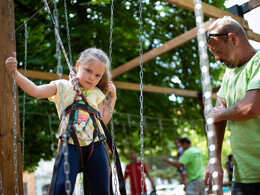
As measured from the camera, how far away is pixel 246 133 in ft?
5.71

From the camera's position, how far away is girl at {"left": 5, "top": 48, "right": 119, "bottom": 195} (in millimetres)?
1851

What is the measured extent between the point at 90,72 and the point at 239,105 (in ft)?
3.13

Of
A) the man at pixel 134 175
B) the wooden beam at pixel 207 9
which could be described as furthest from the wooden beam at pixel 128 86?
the wooden beam at pixel 207 9

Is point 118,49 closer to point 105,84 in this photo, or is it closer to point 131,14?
point 131,14

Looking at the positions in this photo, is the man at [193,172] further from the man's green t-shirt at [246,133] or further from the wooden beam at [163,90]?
the man's green t-shirt at [246,133]

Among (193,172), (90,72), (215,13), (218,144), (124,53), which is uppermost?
(124,53)

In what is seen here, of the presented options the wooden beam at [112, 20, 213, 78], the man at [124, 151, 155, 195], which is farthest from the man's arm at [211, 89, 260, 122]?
the man at [124, 151, 155, 195]

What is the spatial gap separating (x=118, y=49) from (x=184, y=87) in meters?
1.77

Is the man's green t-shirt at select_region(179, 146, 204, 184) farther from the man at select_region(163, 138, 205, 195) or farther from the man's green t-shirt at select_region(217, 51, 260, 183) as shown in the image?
the man's green t-shirt at select_region(217, 51, 260, 183)

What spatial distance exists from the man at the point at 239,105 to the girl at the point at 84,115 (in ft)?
2.12

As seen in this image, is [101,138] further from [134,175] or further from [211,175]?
[134,175]

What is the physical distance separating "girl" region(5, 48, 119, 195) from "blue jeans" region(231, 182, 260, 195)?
748 millimetres

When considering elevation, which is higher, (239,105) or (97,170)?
(239,105)

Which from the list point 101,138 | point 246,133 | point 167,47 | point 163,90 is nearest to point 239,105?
point 246,133
